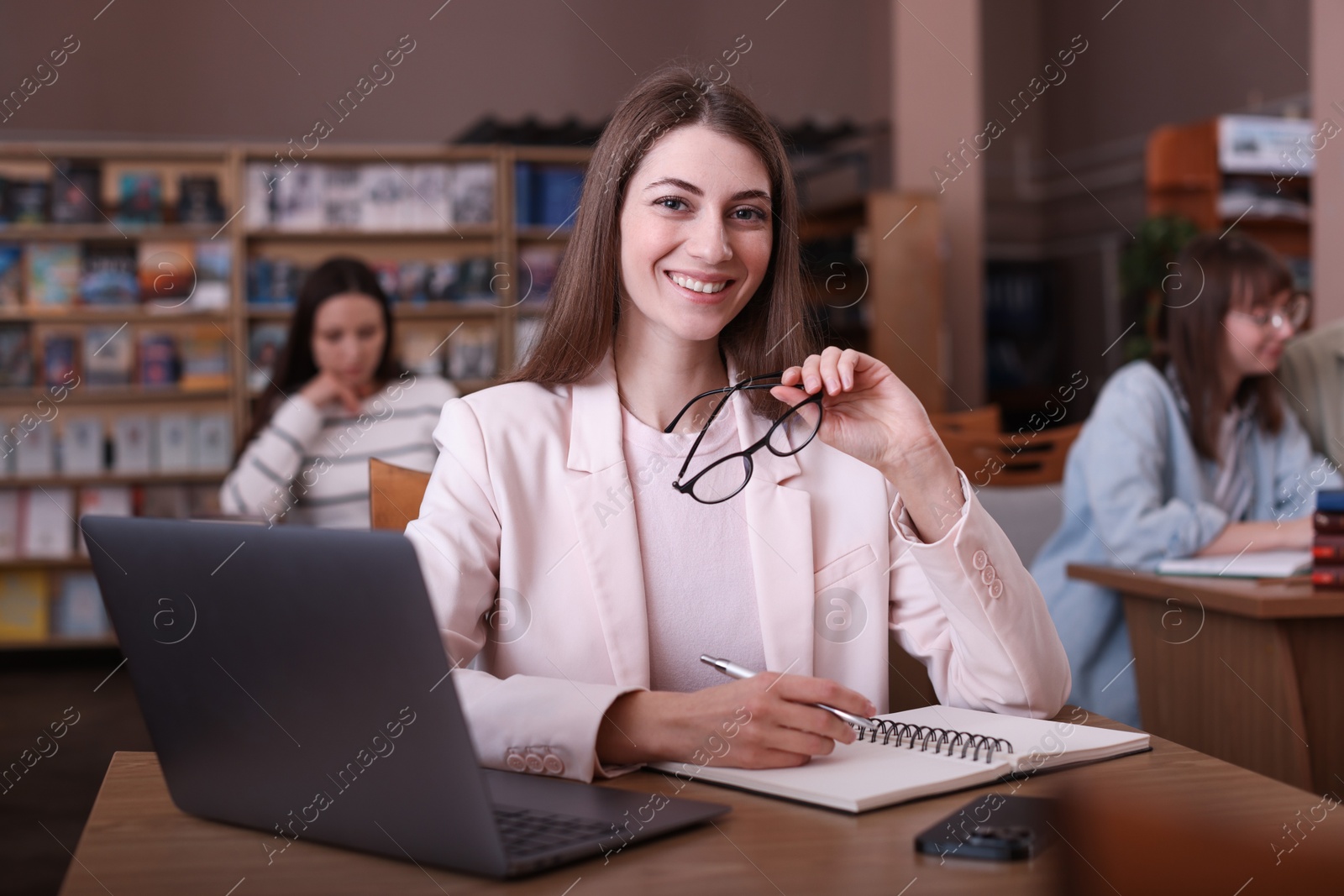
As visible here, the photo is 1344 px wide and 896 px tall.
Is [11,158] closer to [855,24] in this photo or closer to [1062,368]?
[855,24]

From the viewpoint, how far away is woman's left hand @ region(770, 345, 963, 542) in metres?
1.46

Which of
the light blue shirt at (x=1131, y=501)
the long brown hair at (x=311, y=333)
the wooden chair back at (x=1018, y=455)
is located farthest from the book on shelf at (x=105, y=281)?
the light blue shirt at (x=1131, y=501)

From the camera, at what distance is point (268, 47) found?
781 cm

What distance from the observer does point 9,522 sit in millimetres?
6109

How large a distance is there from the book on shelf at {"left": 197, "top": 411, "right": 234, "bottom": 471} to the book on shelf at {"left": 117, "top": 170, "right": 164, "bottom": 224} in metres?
1.04

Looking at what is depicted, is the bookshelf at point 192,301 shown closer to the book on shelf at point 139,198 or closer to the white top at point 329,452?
the book on shelf at point 139,198

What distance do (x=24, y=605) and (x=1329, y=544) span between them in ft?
19.2

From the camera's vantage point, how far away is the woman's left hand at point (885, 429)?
146 cm

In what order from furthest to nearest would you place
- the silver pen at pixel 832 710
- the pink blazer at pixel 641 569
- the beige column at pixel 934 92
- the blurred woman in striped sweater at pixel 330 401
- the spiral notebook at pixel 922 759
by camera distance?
the beige column at pixel 934 92, the blurred woman in striped sweater at pixel 330 401, the pink blazer at pixel 641 569, the silver pen at pixel 832 710, the spiral notebook at pixel 922 759

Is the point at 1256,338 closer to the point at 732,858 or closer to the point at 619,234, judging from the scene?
the point at 619,234

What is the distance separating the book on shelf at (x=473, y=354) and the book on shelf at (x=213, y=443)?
118cm

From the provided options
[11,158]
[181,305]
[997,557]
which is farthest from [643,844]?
[11,158]

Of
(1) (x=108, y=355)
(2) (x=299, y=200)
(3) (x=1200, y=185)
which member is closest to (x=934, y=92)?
(3) (x=1200, y=185)

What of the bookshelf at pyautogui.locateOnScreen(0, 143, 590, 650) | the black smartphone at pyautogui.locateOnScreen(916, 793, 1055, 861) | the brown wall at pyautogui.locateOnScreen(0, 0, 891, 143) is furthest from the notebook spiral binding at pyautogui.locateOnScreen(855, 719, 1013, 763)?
the brown wall at pyautogui.locateOnScreen(0, 0, 891, 143)
